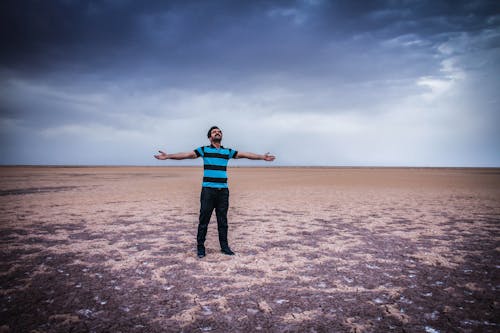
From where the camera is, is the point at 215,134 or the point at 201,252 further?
the point at 201,252

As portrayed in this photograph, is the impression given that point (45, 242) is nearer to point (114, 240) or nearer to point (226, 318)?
point (114, 240)

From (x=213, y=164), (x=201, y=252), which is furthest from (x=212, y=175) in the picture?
(x=201, y=252)

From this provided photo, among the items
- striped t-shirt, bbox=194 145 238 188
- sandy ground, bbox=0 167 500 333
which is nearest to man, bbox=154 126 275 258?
striped t-shirt, bbox=194 145 238 188

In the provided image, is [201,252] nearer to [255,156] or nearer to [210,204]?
[210,204]

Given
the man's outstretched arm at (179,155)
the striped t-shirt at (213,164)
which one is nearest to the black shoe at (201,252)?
the striped t-shirt at (213,164)

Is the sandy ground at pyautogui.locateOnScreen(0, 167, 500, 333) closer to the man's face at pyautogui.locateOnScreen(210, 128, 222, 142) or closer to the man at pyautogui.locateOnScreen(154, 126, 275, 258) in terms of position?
the man at pyautogui.locateOnScreen(154, 126, 275, 258)

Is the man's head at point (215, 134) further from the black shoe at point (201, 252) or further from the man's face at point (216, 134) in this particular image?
the black shoe at point (201, 252)

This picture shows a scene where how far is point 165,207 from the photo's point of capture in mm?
11898

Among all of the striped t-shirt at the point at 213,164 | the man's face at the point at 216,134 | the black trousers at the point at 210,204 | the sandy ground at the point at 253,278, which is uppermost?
the man's face at the point at 216,134

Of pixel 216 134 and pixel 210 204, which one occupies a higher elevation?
pixel 216 134

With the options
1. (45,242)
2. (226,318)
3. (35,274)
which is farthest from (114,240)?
(226,318)

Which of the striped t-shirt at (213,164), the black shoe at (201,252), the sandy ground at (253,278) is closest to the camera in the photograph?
the sandy ground at (253,278)

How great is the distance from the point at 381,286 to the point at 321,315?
4.43 ft

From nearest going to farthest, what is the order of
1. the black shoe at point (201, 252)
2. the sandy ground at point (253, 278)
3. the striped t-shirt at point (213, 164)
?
the sandy ground at point (253, 278)
the striped t-shirt at point (213, 164)
the black shoe at point (201, 252)
